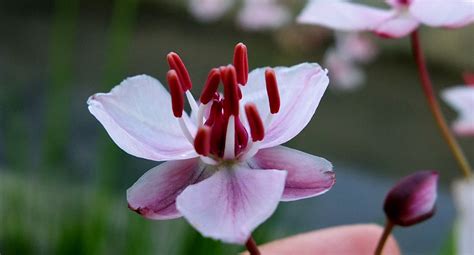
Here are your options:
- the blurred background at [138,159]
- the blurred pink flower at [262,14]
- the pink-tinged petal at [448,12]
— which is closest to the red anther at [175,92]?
the pink-tinged petal at [448,12]

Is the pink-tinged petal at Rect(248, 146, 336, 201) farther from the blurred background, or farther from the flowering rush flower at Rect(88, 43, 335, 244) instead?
the blurred background

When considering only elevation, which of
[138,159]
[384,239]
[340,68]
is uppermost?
[384,239]

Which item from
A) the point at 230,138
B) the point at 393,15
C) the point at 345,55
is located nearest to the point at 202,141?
the point at 230,138

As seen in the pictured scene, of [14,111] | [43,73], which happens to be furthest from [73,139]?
[14,111]

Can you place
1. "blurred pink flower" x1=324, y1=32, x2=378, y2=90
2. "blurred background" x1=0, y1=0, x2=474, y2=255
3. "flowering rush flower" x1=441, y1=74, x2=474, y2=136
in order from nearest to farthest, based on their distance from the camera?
"flowering rush flower" x1=441, y1=74, x2=474, y2=136
"blurred background" x1=0, y1=0, x2=474, y2=255
"blurred pink flower" x1=324, y1=32, x2=378, y2=90

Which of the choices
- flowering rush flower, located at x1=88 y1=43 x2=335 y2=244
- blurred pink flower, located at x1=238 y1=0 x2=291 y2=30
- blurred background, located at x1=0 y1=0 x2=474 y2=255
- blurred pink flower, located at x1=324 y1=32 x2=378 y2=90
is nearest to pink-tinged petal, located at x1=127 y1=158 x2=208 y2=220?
flowering rush flower, located at x1=88 y1=43 x2=335 y2=244

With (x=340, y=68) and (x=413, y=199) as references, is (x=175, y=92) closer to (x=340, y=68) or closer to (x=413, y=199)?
(x=413, y=199)
